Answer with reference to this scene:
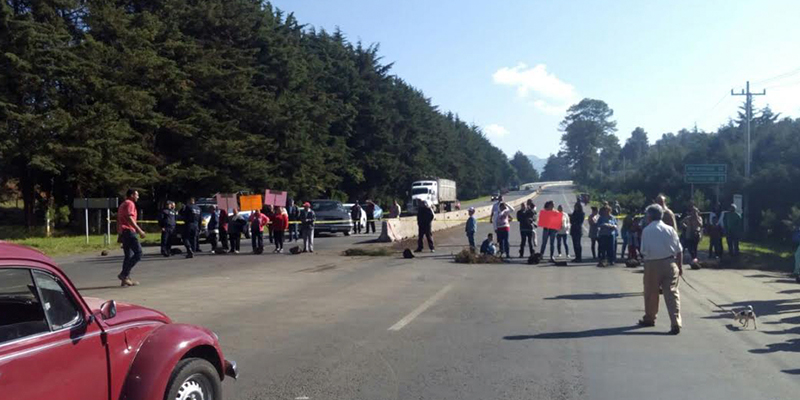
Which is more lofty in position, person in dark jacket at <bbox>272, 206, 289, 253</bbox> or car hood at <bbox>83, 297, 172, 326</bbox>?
person in dark jacket at <bbox>272, 206, 289, 253</bbox>

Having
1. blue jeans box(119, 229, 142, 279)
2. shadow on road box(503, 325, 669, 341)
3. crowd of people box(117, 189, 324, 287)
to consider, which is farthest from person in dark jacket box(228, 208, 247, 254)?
shadow on road box(503, 325, 669, 341)

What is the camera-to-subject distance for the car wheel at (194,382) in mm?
5176

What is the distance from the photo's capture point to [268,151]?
1973 inches

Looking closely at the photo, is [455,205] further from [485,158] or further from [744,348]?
[485,158]

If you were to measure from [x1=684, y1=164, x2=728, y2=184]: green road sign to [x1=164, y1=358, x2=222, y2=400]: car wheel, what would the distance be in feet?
104

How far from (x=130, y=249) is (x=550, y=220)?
11919 mm

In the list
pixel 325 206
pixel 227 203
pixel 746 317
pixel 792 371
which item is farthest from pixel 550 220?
pixel 325 206

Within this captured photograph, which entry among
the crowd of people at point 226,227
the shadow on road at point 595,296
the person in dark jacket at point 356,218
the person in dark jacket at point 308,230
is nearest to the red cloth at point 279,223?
the crowd of people at point 226,227

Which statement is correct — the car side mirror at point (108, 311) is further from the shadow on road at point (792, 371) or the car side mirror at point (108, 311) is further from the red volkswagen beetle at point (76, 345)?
the shadow on road at point (792, 371)

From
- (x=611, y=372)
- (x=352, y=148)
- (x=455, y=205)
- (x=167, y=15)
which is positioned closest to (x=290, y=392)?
(x=611, y=372)

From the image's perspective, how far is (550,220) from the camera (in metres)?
21.5

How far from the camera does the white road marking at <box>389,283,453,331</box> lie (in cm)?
1061

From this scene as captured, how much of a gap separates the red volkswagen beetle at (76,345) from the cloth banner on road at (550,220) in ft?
55.9

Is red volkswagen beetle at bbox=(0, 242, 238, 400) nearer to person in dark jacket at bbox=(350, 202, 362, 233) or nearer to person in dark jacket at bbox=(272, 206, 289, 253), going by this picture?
person in dark jacket at bbox=(272, 206, 289, 253)
